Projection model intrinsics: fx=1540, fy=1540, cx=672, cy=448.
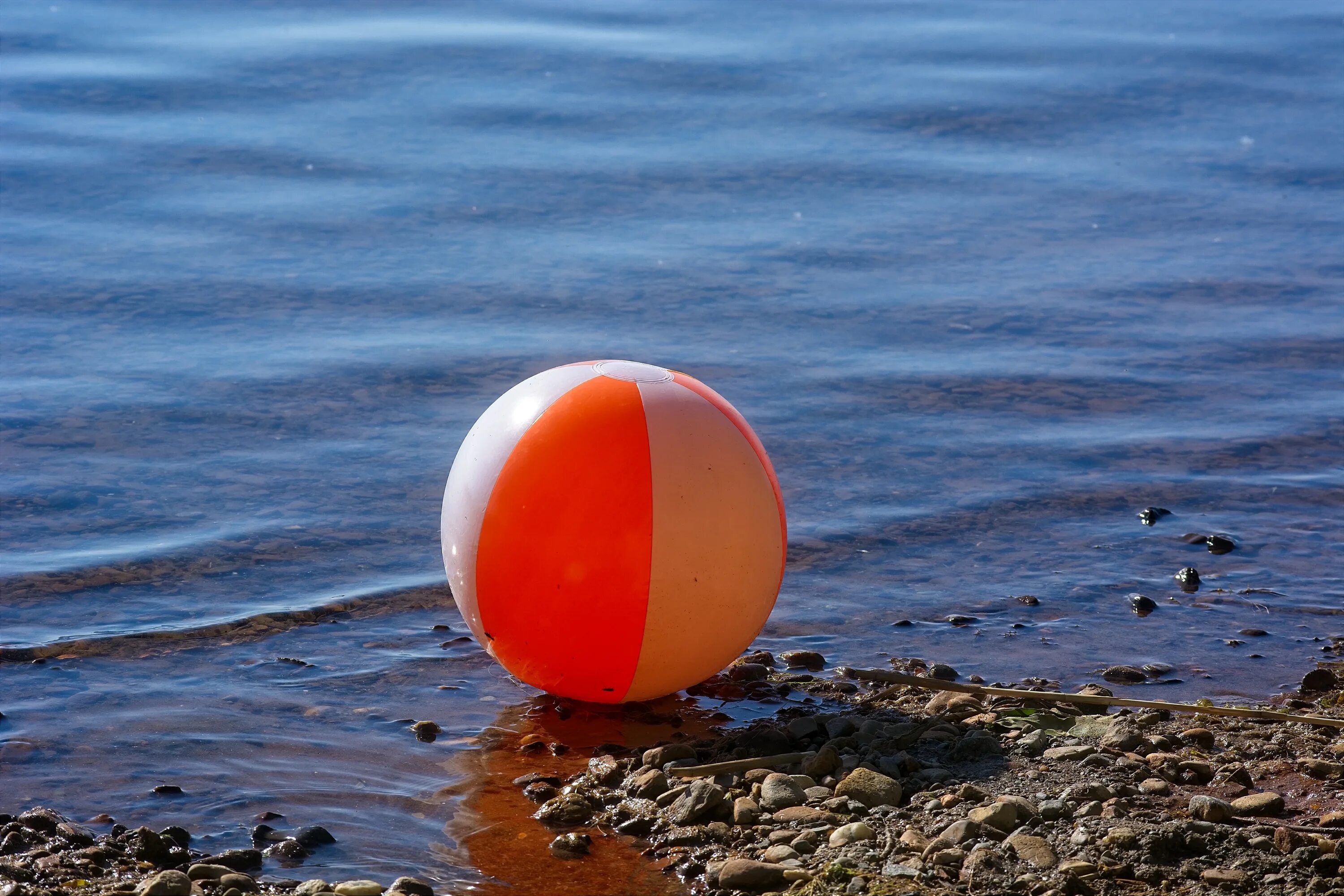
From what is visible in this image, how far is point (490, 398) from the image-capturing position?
7625 millimetres

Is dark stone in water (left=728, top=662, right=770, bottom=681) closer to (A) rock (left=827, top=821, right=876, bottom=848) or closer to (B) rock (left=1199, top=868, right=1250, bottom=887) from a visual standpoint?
(A) rock (left=827, top=821, right=876, bottom=848)

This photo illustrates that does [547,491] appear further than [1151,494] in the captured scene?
No

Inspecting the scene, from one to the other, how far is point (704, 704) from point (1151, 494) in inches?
108

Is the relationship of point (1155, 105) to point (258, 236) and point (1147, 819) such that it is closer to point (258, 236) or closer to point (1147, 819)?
point (258, 236)

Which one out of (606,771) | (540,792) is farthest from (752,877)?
(540,792)

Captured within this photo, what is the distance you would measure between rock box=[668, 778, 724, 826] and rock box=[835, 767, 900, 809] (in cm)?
33

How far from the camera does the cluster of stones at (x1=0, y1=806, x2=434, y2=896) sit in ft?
12.2

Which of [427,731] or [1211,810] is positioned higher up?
[1211,810]

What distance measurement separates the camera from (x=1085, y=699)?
4828mm

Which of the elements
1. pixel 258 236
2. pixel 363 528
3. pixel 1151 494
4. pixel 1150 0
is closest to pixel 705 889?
pixel 363 528

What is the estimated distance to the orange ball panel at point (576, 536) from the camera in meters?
4.58

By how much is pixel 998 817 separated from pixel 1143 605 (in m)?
2.14

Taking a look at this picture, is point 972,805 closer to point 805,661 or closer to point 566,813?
point 566,813

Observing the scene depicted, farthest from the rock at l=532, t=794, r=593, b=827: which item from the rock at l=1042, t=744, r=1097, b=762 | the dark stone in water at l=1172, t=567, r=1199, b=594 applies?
the dark stone in water at l=1172, t=567, r=1199, b=594
